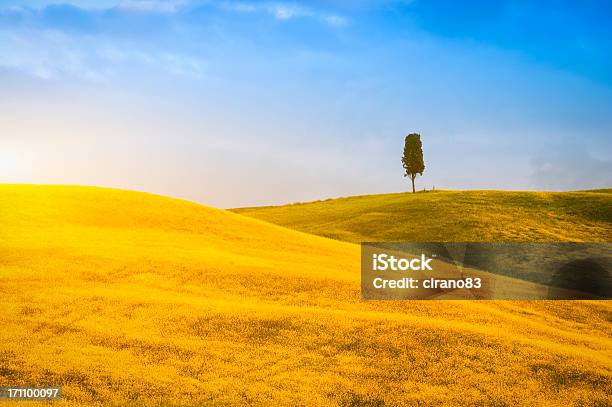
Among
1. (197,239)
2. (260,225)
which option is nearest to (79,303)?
(197,239)

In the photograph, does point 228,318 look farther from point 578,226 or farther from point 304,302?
point 578,226

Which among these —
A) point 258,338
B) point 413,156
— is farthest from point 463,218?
point 258,338

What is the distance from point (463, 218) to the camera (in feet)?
167

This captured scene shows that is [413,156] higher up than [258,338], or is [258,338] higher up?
[413,156]

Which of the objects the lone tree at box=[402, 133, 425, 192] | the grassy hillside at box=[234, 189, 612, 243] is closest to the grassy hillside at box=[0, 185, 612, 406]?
the grassy hillside at box=[234, 189, 612, 243]

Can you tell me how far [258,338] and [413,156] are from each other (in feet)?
217

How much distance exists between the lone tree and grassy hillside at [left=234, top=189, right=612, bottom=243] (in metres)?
9.77

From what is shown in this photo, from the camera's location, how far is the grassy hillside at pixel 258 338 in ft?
35.1

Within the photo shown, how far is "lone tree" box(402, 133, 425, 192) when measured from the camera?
7625cm

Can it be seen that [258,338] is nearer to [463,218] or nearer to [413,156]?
[463,218]

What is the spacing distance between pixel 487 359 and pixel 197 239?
16.9m

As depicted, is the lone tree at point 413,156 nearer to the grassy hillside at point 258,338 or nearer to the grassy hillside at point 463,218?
the grassy hillside at point 463,218

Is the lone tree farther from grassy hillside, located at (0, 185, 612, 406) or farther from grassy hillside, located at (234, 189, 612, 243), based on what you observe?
grassy hillside, located at (0, 185, 612, 406)

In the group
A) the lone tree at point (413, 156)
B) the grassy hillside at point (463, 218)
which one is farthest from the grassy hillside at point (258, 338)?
the lone tree at point (413, 156)
